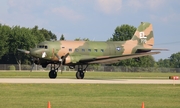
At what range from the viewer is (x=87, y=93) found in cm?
3600

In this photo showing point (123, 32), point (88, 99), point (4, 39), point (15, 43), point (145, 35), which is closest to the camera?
point (88, 99)

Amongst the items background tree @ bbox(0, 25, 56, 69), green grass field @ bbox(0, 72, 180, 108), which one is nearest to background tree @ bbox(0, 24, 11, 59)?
background tree @ bbox(0, 25, 56, 69)

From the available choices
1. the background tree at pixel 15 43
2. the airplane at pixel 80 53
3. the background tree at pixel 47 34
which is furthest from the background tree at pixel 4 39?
the airplane at pixel 80 53

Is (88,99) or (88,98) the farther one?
(88,98)

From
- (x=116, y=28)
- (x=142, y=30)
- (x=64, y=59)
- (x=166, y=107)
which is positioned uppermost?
(x=116, y=28)

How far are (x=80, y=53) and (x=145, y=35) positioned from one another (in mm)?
10954

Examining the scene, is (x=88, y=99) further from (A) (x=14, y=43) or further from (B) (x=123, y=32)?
(B) (x=123, y=32)

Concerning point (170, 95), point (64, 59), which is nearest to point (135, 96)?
point (170, 95)

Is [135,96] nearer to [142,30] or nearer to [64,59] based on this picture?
[64,59]

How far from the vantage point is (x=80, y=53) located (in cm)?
5762

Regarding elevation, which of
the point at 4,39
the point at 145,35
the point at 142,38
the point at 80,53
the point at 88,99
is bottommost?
the point at 88,99

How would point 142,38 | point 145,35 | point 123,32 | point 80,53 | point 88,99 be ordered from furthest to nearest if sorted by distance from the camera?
point 123,32 < point 145,35 < point 142,38 < point 80,53 < point 88,99

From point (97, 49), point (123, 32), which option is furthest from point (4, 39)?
point (97, 49)

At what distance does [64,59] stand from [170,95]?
2218 cm
